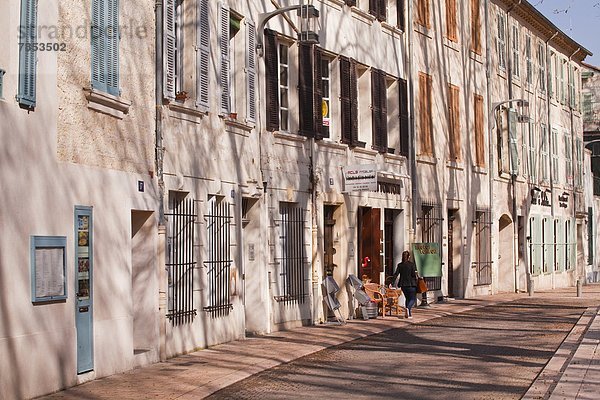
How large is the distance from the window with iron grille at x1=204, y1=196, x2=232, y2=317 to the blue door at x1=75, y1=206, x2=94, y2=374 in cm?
442

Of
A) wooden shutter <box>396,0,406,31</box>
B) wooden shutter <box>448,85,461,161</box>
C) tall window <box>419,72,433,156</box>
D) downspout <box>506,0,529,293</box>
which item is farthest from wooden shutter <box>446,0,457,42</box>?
downspout <box>506,0,529,293</box>

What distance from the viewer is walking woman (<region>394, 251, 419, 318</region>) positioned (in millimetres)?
26344

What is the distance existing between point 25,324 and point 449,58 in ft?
76.4

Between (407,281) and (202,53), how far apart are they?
9.55 metres

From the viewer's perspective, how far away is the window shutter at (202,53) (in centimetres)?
1845

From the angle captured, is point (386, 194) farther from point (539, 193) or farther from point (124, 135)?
point (539, 193)

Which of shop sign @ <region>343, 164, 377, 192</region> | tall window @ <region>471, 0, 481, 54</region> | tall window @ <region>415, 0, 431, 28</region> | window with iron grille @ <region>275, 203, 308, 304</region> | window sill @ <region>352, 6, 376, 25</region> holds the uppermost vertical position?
tall window @ <region>471, 0, 481, 54</region>

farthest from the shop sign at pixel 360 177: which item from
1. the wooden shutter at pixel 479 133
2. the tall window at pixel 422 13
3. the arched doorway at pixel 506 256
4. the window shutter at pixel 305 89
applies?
the arched doorway at pixel 506 256

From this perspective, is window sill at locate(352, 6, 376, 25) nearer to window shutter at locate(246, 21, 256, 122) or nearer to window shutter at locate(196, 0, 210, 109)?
window shutter at locate(246, 21, 256, 122)

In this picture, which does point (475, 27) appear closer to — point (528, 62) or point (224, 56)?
point (528, 62)

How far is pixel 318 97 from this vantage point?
24188mm

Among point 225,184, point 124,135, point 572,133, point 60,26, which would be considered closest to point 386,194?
point 225,184

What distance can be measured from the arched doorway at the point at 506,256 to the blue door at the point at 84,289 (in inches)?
1070

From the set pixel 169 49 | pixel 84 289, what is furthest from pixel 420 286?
pixel 84 289
